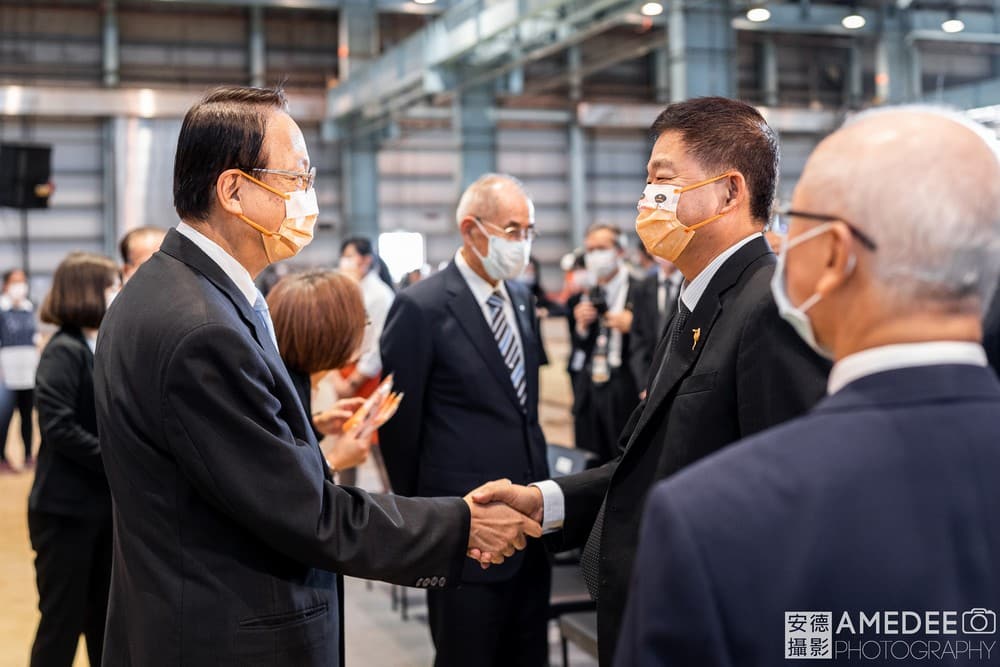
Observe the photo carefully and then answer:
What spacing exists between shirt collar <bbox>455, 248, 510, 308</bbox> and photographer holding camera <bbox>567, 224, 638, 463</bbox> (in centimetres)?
284

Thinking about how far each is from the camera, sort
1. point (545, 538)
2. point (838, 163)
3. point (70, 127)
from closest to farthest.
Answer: point (838, 163) → point (545, 538) → point (70, 127)

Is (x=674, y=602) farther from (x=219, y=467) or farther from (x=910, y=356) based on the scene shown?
(x=219, y=467)

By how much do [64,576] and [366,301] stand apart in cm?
338

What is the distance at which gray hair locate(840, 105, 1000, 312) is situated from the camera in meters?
0.94

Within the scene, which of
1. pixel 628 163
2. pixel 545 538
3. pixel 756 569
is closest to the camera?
pixel 756 569

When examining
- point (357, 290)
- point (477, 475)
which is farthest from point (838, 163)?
point (477, 475)

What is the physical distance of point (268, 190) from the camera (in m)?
1.91

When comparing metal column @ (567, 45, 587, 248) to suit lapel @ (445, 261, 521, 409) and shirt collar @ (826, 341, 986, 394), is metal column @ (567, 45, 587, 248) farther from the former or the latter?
shirt collar @ (826, 341, 986, 394)

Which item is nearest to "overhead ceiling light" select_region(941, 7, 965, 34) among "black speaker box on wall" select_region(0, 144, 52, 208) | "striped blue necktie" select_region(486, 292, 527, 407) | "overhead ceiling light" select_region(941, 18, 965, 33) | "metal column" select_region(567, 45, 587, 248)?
"overhead ceiling light" select_region(941, 18, 965, 33)

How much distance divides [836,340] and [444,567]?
1108 mm

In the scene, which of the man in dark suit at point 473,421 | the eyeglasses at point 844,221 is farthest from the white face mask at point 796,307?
the man in dark suit at point 473,421

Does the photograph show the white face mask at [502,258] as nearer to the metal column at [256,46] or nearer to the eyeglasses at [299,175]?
the eyeglasses at [299,175]

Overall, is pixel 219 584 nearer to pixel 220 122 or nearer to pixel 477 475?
pixel 220 122

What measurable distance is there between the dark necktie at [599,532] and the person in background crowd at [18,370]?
778 cm
